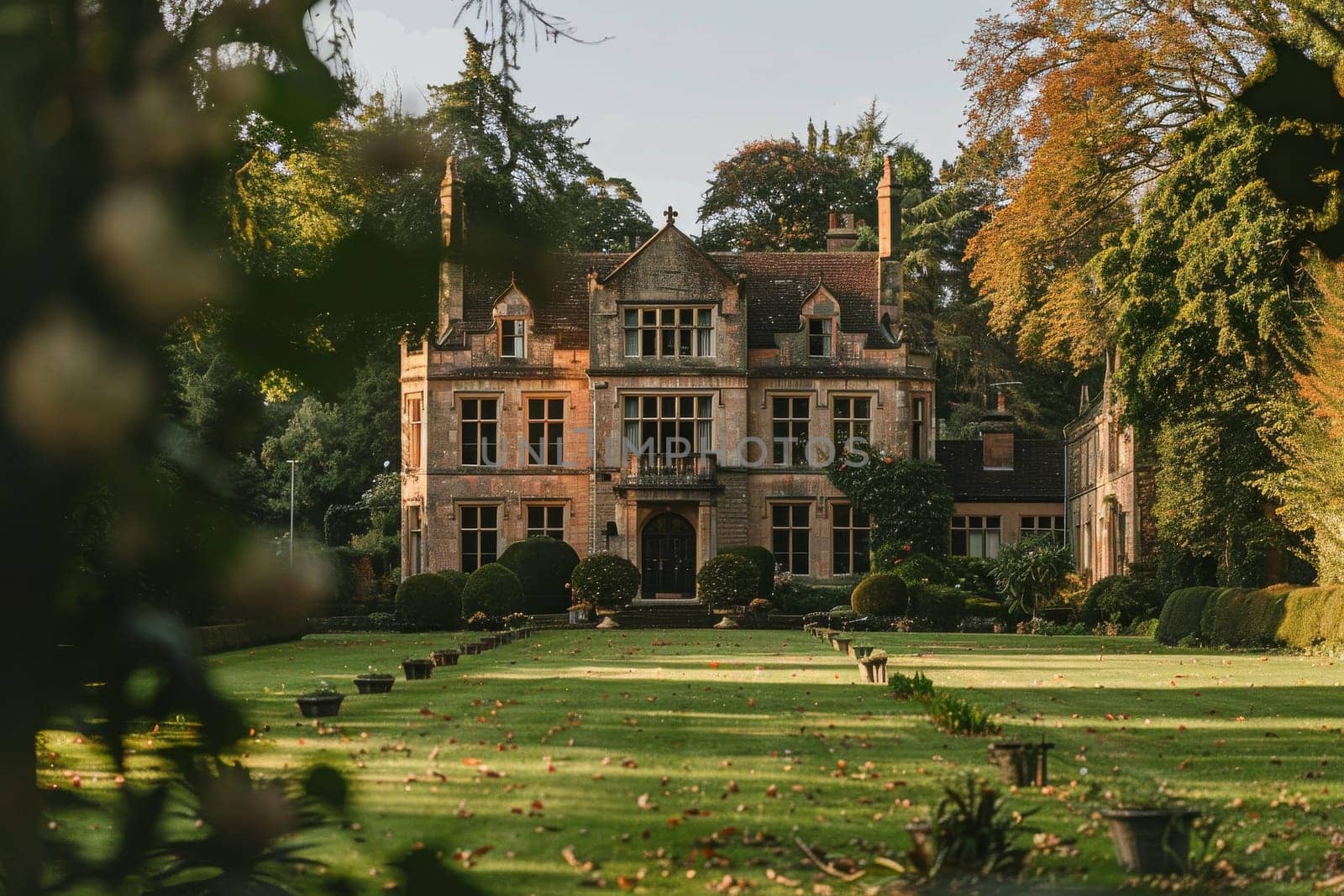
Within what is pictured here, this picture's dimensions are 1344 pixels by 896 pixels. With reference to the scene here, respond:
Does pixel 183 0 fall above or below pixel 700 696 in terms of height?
above

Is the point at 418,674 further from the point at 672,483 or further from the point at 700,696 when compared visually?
the point at 672,483

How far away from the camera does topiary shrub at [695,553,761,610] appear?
126ft

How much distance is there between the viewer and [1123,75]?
30.5 metres

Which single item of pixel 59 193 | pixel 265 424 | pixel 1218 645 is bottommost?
pixel 1218 645

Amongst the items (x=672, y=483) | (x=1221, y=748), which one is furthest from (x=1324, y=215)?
(x=672, y=483)

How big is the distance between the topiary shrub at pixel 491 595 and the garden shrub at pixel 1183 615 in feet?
47.2

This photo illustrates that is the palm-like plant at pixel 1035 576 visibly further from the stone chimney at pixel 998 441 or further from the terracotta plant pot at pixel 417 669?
the terracotta plant pot at pixel 417 669

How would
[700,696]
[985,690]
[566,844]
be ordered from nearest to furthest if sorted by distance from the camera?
[566,844] < [700,696] < [985,690]

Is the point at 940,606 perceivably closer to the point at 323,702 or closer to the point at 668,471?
the point at 668,471

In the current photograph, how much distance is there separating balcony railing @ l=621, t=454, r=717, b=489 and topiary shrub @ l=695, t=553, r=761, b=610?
384 centimetres

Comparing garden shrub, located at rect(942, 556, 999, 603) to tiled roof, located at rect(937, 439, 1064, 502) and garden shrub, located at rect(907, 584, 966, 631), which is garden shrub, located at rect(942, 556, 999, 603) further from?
tiled roof, located at rect(937, 439, 1064, 502)

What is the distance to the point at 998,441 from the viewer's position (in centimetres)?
4888

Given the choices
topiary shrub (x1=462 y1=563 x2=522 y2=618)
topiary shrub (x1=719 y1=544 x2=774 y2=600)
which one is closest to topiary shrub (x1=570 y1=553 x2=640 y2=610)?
topiary shrub (x1=462 y1=563 x2=522 y2=618)

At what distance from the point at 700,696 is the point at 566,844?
8.29 metres
